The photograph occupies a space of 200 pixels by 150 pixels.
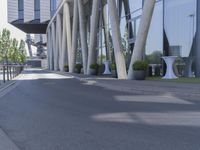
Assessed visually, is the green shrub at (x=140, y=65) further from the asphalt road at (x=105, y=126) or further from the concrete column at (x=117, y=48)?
the asphalt road at (x=105, y=126)

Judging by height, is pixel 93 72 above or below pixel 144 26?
below

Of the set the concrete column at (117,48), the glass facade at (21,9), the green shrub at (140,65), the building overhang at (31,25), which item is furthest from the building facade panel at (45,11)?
the green shrub at (140,65)

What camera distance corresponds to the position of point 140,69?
69.3 ft

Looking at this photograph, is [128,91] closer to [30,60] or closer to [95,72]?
[95,72]

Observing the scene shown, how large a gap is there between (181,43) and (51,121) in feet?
51.5

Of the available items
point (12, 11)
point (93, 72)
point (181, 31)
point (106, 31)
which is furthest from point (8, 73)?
point (12, 11)

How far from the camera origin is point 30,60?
147 m

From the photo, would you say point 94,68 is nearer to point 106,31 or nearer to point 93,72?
point 93,72

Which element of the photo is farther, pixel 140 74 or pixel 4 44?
pixel 4 44

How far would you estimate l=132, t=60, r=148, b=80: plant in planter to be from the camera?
2089cm

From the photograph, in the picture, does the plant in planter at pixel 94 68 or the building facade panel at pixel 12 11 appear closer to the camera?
the plant in planter at pixel 94 68

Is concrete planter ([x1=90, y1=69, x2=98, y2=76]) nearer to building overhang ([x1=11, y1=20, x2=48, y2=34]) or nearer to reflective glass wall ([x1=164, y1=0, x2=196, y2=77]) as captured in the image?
reflective glass wall ([x1=164, y1=0, x2=196, y2=77])

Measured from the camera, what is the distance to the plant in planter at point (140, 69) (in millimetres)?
20891

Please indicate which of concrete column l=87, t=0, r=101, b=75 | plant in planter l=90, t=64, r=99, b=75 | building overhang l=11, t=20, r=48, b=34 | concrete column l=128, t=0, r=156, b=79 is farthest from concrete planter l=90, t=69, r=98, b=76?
building overhang l=11, t=20, r=48, b=34
